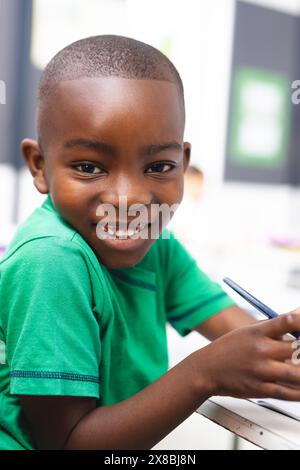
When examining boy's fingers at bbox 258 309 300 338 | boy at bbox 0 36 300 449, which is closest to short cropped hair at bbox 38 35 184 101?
boy at bbox 0 36 300 449

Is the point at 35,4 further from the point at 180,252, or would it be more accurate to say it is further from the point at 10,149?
the point at 180,252

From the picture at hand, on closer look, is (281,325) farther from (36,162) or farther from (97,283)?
(36,162)

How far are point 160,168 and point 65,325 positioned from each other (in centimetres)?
17

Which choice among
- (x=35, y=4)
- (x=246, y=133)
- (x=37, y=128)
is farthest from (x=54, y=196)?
(x=246, y=133)

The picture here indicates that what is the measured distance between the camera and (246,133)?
2826mm

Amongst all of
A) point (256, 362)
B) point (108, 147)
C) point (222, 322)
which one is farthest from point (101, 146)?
point (222, 322)

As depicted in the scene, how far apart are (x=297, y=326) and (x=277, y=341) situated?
22 mm

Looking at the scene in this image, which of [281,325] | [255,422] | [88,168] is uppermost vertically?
[88,168]

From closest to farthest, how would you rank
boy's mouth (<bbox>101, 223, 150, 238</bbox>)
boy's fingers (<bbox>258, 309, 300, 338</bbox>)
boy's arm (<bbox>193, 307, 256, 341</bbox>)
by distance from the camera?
boy's fingers (<bbox>258, 309, 300, 338</bbox>)
boy's mouth (<bbox>101, 223, 150, 238</bbox>)
boy's arm (<bbox>193, 307, 256, 341</bbox>)

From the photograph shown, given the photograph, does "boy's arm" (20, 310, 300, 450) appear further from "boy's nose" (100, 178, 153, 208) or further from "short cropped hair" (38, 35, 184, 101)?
"short cropped hair" (38, 35, 184, 101)

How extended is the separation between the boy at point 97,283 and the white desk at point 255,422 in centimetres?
5

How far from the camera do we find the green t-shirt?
0.43 m

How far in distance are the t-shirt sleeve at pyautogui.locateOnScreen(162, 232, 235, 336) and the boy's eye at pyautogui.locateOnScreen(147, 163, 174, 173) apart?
0.19 meters

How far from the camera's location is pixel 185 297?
69 cm
